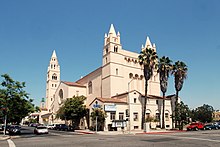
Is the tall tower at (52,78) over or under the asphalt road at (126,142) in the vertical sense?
over

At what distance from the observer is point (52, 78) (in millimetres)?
106875

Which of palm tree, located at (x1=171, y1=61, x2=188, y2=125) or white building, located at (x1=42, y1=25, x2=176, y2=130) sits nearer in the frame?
white building, located at (x1=42, y1=25, x2=176, y2=130)

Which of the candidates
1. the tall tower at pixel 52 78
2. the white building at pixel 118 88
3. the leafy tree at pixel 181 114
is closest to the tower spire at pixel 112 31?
the white building at pixel 118 88

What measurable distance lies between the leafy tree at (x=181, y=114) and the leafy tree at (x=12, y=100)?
2790 cm

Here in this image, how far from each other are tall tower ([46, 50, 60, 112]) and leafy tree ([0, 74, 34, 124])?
7391 cm

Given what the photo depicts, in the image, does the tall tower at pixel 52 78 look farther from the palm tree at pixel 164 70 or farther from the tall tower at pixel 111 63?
the palm tree at pixel 164 70

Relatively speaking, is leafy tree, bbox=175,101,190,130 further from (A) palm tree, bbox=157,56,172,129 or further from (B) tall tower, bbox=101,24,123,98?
(B) tall tower, bbox=101,24,123,98

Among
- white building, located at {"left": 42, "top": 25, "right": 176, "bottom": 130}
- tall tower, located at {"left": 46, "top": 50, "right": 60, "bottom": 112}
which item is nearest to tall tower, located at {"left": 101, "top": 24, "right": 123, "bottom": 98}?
white building, located at {"left": 42, "top": 25, "right": 176, "bottom": 130}

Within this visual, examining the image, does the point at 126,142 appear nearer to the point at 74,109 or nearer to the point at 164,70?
the point at 164,70

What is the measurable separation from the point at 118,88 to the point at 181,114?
15569 millimetres

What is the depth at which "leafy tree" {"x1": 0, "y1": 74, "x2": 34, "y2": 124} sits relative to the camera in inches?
1214

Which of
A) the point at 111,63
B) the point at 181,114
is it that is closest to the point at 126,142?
the point at 181,114

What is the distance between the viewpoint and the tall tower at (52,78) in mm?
105312

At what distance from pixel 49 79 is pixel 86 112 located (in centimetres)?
6036
